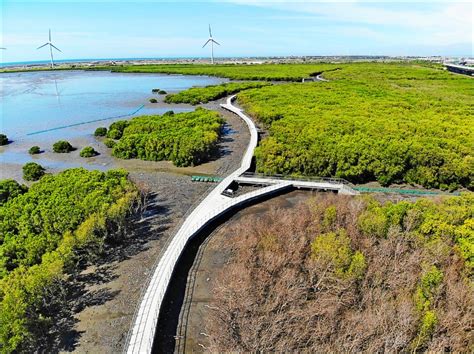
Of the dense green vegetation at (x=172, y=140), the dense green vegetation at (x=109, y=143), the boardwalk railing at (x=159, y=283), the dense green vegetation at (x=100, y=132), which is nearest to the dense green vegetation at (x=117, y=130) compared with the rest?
the dense green vegetation at (x=172, y=140)

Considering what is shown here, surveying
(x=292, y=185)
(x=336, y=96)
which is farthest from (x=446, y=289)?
(x=336, y=96)

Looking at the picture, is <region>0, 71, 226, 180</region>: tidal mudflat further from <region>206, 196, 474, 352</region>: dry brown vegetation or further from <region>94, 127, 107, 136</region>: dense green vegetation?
<region>206, 196, 474, 352</region>: dry brown vegetation

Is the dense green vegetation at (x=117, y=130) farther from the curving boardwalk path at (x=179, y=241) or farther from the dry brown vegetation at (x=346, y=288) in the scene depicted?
the dry brown vegetation at (x=346, y=288)

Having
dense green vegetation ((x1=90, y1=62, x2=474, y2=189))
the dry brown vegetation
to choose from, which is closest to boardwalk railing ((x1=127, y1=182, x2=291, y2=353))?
the dry brown vegetation

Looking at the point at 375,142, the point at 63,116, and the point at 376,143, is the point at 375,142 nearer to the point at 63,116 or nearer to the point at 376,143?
the point at 376,143

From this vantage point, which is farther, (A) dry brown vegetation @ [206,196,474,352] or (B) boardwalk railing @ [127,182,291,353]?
(B) boardwalk railing @ [127,182,291,353]

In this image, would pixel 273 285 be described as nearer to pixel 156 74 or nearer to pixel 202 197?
pixel 202 197
